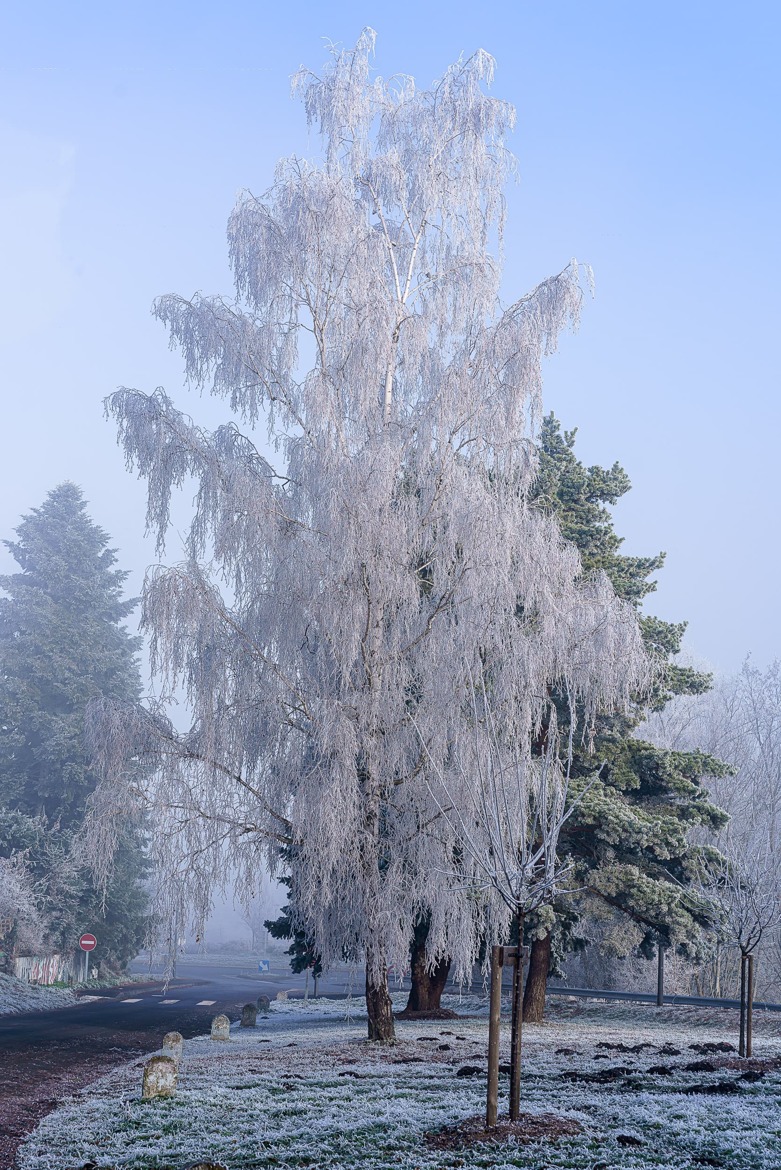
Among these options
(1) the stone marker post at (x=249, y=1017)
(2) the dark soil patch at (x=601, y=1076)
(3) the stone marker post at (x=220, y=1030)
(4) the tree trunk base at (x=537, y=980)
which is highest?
(2) the dark soil patch at (x=601, y=1076)

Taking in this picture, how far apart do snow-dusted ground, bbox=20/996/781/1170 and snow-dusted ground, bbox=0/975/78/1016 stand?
15910mm

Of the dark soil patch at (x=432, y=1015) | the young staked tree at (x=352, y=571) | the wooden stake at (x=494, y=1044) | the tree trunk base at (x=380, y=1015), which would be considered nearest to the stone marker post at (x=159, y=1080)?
the young staked tree at (x=352, y=571)

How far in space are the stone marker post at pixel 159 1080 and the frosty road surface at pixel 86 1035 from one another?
45.4 inches

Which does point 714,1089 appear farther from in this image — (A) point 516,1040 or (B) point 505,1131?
(B) point 505,1131

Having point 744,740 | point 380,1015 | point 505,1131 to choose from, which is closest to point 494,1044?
point 505,1131

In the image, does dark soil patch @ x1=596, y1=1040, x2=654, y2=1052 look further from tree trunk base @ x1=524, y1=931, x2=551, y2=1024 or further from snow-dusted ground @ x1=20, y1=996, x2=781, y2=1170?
tree trunk base @ x1=524, y1=931, x2=551, y2=1024

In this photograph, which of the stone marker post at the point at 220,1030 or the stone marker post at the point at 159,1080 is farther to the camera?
the stone marker post at the point at 220,1030

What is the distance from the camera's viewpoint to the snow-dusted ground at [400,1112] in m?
7.69

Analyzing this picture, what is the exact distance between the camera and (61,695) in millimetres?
41500

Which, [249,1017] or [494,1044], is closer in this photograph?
[494,1044]

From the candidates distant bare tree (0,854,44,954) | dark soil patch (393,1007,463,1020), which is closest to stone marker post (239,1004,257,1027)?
dark soil patch (393,1007,463,1020)

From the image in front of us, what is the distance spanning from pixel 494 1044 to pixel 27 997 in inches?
1048

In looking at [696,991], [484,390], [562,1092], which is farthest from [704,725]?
A: [562,1092]

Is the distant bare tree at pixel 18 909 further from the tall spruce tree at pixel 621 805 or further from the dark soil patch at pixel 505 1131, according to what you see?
the dark soil patch at pixel 505 1131
